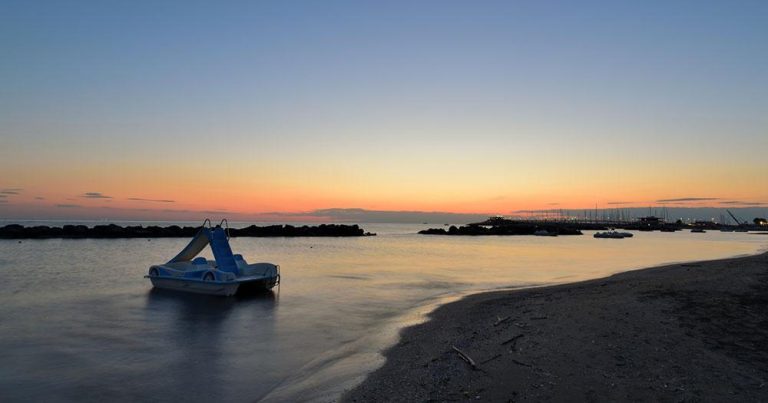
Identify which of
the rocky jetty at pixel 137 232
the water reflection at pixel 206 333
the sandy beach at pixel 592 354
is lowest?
the water reflection at pixel 206 333

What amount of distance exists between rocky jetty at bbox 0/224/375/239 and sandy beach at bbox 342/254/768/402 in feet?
201

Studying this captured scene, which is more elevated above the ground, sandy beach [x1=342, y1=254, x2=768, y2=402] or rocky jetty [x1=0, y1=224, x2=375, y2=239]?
rocky jetty [x1=0, y1=224, x2=375, y2=239]

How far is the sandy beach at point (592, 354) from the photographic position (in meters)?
6.00

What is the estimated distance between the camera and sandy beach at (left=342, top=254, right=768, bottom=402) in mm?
6000

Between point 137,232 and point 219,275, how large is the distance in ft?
174

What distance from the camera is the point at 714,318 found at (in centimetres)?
Result: 944

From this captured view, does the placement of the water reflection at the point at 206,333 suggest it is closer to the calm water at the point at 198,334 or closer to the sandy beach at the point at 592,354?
the calm water at the point at 198,334

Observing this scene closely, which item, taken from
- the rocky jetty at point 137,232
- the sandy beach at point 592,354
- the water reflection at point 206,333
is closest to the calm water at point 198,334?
the water reflection at point 206,333

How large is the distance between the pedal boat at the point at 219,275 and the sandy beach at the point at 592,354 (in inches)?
332

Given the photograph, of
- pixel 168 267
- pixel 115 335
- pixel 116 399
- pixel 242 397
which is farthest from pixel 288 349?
pixel 168 267

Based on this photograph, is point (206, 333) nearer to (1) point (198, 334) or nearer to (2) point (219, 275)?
(1) point (198, 334)

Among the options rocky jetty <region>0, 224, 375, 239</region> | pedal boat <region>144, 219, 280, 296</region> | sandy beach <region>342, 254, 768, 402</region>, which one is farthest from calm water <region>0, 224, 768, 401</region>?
rocky jetty <region>0, 224, 375, 239</region>

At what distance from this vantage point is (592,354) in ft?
24.3

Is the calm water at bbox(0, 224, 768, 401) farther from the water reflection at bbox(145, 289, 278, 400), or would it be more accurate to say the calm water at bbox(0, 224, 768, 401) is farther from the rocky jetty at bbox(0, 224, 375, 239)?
the rocky jetty at bbox(0, 224, 375, 239)
